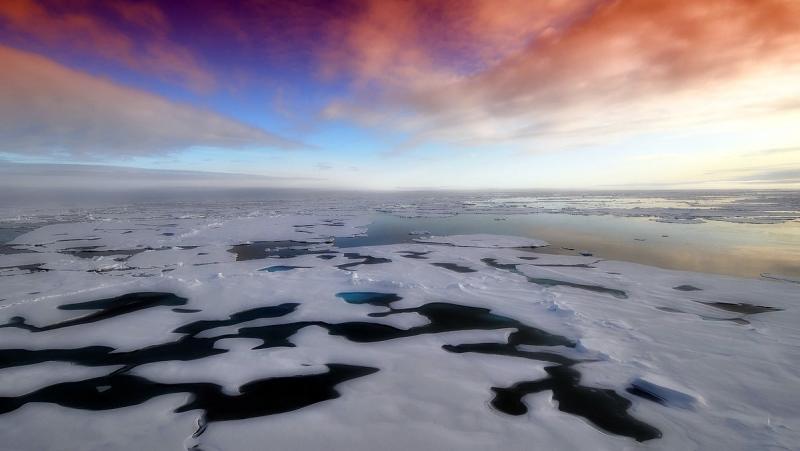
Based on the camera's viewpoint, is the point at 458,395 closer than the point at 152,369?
Yes

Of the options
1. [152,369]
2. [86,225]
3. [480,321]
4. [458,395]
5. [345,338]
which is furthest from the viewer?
[86,225]

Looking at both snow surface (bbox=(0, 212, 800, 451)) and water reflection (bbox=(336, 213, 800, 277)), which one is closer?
snow surface (bbox=(0, 212, 800, 451))

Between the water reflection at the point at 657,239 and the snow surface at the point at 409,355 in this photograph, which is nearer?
the snow surface at the point at 409,355

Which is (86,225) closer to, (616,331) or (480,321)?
(480,321)

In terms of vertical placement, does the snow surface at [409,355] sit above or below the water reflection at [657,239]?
below

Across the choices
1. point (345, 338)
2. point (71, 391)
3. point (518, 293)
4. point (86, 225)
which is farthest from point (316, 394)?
point (86, 225)

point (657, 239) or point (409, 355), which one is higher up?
point (657, 239)

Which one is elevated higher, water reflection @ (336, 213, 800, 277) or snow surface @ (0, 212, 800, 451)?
water reflection @ (336, 213, 800, 277)

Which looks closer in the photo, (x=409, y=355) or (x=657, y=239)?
(x=409, y=355)
